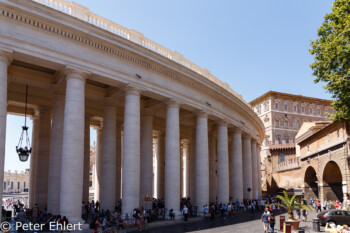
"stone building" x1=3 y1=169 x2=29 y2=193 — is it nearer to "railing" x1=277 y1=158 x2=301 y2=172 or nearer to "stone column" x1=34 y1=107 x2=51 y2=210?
"railing" x1=277 y1=158 x2=301 y2=172

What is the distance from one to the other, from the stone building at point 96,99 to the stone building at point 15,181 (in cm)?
12899

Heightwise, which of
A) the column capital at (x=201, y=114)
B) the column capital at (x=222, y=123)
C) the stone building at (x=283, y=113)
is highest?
the stone building at (x=283, y=113)

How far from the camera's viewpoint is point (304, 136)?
53.3m

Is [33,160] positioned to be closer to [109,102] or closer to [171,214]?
[109,102]

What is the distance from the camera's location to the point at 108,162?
28781mm

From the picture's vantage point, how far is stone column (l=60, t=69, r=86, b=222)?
20.9m

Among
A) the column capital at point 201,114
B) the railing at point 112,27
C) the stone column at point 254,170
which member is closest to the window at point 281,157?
the stone column at point 254,170

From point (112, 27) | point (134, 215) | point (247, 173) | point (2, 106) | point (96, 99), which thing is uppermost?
point (112, 27)

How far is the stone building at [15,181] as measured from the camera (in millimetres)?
150312

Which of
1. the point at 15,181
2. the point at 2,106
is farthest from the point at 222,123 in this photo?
the point at 15,181

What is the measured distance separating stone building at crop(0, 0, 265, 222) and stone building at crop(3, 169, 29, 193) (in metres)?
129

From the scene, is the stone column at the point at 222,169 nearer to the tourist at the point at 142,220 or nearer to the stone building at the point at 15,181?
the tourist at the point at 142,220

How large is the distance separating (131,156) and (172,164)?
479 cm

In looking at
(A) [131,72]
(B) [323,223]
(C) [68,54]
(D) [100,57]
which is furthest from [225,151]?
(C) [68,54]
